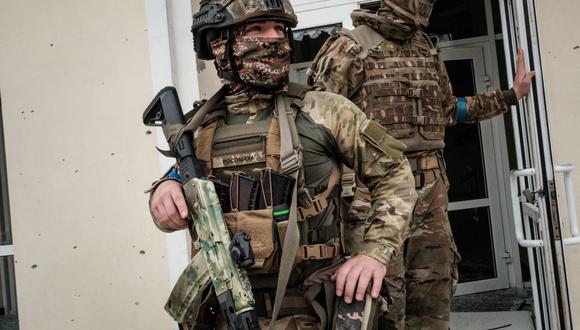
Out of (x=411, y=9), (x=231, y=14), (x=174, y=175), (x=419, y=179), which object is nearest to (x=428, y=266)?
(x=419, y=179)

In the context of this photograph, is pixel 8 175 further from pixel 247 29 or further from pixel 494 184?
pixel 494 184

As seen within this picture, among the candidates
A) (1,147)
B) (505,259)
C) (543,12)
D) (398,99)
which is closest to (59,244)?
(1,147)

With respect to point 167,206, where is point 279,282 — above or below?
below

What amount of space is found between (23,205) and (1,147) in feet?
2.00

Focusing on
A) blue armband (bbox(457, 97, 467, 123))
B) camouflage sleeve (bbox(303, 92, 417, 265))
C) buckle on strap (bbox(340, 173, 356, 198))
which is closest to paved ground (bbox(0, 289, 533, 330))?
blue armband (bbox(457, 97, 467, 123))

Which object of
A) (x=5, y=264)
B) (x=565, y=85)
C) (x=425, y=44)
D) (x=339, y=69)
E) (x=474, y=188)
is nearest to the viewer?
(x=339, y=69)

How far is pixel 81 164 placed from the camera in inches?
149

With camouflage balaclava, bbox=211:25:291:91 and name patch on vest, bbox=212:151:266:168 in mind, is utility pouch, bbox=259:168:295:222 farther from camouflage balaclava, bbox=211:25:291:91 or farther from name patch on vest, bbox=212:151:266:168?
camouflage balaclava, bbox=211:25:291:91

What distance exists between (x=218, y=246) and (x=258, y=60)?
1.79 ft

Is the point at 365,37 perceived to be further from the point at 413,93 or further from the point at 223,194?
the point at 223,194

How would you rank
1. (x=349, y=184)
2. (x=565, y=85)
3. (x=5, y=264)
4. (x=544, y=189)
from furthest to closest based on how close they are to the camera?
(x=5, y=264) < (x=565, y=85) < (x=349, y=184) < (x=544, y=189)

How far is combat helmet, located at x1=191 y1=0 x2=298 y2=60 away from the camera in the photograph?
1878 millimetres

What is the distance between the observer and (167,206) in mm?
1795

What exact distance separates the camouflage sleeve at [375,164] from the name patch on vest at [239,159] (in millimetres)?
199
